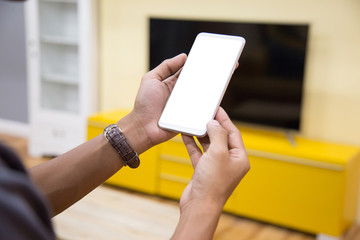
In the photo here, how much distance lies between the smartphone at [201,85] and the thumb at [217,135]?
0.12m

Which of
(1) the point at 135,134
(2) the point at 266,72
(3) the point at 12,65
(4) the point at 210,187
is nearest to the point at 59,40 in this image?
(3) the point at 12,65

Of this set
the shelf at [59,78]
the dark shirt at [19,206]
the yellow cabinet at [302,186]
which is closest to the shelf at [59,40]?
the shelf at [59,78]

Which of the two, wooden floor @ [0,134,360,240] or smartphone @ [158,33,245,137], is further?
wooden floor @ [0,134,360,240]

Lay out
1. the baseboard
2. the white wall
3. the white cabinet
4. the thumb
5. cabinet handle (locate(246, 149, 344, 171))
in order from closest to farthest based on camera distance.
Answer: the thumb → cabinet handle (locate(246, 149, 344, 171)) → the white cabinet → the white wall → the baseboard

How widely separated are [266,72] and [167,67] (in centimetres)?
185

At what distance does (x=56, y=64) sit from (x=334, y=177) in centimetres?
251

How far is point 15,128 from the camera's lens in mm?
4574

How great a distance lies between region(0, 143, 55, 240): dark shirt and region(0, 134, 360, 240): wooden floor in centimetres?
152

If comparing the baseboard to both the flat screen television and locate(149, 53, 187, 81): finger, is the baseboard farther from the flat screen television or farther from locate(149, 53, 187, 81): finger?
locate(149, 53, 187, 81): finger

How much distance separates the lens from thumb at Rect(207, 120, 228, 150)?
→ 89 centimetres

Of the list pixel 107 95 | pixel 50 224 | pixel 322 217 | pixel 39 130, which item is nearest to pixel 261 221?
pixel 322 217

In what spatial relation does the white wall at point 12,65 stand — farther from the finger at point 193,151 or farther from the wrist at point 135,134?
the finger at point 193,151

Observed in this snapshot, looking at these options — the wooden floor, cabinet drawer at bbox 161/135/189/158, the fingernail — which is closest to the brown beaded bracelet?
the fingernail

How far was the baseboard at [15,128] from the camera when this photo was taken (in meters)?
4.51
